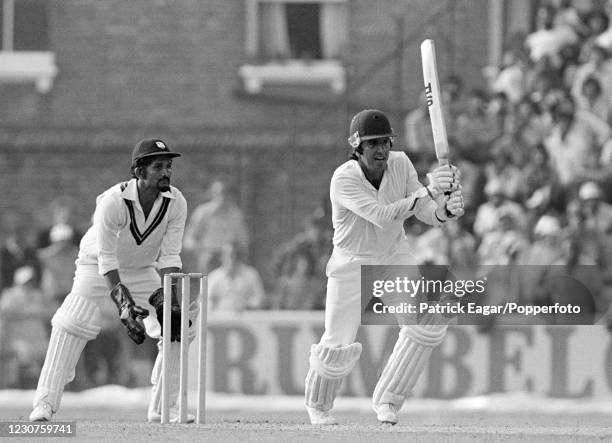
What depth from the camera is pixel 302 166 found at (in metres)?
20.4

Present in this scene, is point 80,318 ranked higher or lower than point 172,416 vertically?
higher

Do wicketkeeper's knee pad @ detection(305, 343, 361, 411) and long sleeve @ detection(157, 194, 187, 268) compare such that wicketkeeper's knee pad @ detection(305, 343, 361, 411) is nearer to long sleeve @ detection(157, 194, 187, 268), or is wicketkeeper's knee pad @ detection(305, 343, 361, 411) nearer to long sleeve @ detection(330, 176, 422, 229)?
long sleeve @ detection(330, 176, 422, 229)

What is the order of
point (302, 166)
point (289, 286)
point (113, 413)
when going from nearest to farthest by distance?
point (113, 413) < point (289, 286) < point (302, 166)

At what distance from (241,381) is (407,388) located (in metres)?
5.06

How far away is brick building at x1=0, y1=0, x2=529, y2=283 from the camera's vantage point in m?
20.4

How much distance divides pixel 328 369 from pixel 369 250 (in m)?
0.82

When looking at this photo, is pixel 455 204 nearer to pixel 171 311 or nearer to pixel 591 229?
pixel 171 311

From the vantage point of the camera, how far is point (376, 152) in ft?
40.0

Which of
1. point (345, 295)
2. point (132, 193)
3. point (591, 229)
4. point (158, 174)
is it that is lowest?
point (345, 295)

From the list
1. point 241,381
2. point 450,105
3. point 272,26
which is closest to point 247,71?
point 272,26

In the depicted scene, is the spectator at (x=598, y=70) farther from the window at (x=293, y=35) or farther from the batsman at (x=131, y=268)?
the batsman at (x=131, y=268)

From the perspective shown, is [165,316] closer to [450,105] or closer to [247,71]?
[450,105]

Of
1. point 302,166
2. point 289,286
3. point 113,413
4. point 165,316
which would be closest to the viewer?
point 165,316

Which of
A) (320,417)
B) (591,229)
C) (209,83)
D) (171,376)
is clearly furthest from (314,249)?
(171,376)
